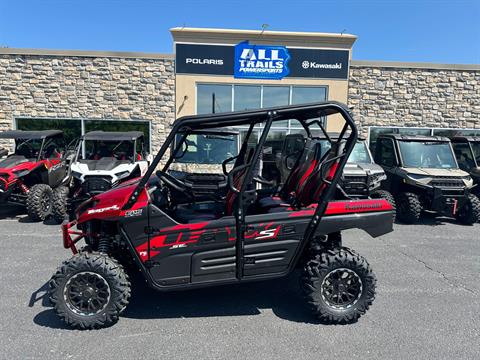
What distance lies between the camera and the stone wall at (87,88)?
1106 centimetres

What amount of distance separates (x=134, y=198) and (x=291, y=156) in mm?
2869

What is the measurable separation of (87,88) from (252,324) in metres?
10.8

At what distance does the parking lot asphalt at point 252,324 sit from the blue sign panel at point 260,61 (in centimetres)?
851

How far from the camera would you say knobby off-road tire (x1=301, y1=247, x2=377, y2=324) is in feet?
10.1

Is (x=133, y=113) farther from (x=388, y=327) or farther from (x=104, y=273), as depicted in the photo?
(x=388, y=327)

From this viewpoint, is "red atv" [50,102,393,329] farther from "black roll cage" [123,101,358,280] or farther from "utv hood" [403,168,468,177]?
"utv hood" [403,168,468,177]

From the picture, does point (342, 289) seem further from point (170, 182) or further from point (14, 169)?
point (14, 169)

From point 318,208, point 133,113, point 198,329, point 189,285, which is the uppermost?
point 133,113

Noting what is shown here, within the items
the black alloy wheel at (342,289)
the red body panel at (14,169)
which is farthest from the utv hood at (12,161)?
the black alloy wheel at (342,289)

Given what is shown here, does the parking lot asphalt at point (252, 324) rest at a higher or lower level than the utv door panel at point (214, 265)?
lower

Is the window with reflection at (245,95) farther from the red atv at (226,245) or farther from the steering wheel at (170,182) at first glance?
the red atv at (226,245)

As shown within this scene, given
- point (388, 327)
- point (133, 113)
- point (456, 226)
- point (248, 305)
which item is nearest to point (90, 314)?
point (248, 305)

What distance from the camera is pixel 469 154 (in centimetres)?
871

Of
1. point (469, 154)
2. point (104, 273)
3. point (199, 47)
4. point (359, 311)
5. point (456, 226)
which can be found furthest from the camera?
point (199, 47)
